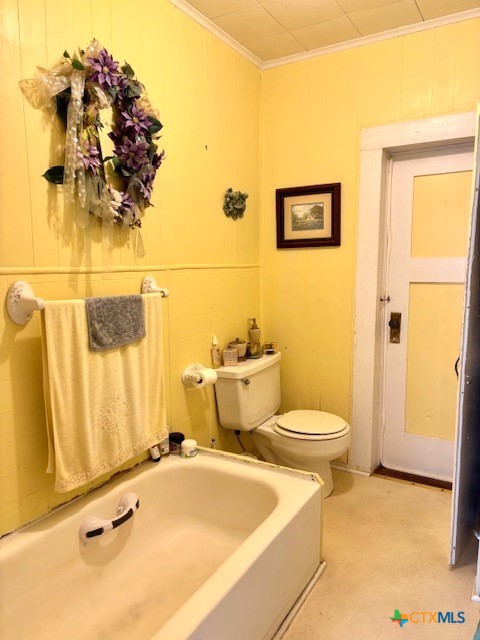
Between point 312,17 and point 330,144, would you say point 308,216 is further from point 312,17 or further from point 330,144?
point 312,17

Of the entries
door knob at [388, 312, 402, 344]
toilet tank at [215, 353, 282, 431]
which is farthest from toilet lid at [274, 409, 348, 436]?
door knob at [388, 312, 402, 344]

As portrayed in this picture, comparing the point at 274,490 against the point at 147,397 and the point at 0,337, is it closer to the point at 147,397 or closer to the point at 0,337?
the point at 147,397

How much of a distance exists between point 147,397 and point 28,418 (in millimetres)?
Answer: 482

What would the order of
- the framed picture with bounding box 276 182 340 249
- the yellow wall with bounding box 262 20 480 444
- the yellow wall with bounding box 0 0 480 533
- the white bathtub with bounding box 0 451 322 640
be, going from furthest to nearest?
the framed picture with bounding box 276 182 340 249 → the yellow wall with bounding box 262 20 480 444 → the yellow wall with bounding box 0 0 480 533 → the white bathtub with bounding box 0 451 322 640

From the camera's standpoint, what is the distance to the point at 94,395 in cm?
162

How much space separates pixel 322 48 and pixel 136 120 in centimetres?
141

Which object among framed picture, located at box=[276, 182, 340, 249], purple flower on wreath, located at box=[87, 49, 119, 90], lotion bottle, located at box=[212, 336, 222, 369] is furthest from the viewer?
framed picture, located at box=[276, 182, 340, 249]

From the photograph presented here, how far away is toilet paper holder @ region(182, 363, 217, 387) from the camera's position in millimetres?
2209

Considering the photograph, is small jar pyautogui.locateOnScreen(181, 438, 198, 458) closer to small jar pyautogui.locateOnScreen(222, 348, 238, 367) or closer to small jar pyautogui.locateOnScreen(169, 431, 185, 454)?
small jar pyautogui.locateOnScreen(169, 431, 185, 454)

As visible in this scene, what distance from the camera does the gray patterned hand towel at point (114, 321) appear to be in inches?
62.7

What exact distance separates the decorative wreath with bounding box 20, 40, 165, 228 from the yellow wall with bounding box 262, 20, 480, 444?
1.13 metres

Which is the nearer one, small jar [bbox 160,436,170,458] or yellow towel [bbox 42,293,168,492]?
yellow towel [bbox 42,293,168,492]

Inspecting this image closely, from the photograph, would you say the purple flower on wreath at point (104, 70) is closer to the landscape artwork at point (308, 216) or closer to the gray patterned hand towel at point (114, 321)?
the gray patterned hand towel at point (114, 321)

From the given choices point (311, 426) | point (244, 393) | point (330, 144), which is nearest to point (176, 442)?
point (244, 393)
